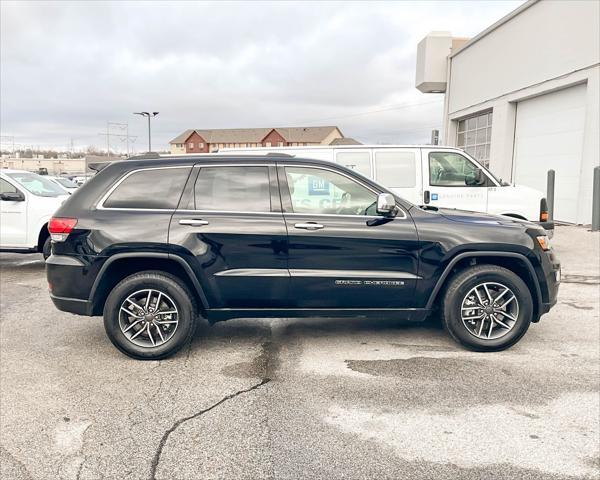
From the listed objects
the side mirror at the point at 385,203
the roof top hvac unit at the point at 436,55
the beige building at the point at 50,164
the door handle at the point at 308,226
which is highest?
the roof top hvac unit at the point at 436,55

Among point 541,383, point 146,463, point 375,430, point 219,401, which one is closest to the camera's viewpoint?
point 146,463

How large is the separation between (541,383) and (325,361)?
1.76 meters

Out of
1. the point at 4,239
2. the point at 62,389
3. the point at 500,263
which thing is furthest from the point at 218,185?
the point at 4,239

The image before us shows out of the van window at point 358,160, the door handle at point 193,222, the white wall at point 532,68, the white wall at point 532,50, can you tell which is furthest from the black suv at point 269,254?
the white wall at point 532,50

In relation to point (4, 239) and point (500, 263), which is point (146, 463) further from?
point (4, 239)

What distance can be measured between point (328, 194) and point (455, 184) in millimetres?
4169

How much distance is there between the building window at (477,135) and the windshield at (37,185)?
1586cm

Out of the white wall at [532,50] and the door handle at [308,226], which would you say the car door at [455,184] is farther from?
the white wall at [532,50]

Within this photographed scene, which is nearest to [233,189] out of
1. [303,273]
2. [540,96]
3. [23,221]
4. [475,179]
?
[303,273]

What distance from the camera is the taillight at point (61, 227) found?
4098 millimetres

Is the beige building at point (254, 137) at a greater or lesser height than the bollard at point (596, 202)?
greater

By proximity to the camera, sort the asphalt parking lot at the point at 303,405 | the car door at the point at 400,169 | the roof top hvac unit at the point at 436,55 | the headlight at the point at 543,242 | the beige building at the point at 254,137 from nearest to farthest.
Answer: the asphalt parking lot at the point at 303,405 → the headlight at the point at 543,242 → the car door at the point at 400,169 → the roof top hvac unit at the point at 436,55 → the beige building at the point at 254,137

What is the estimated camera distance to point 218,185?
4277mm

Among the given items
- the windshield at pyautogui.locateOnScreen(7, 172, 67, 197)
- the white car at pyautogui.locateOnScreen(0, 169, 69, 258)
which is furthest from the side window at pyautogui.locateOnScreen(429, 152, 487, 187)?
the windshield at pyautogui.locateOnScreen(7, 172, 67, 197)
